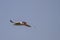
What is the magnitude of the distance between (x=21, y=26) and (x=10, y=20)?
0.50 ft

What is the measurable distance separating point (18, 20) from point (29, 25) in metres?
0.15

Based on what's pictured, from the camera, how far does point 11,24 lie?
335 cm

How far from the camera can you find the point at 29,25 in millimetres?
3373

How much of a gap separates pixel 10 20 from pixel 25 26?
0.65 ft

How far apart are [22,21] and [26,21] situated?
0.05 m

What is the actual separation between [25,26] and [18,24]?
0.09 m

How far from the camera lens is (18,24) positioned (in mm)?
3367

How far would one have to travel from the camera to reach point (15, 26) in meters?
3.35

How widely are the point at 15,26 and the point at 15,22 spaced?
0.18 feet

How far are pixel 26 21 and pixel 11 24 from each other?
19cm

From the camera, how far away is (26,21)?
339 cm

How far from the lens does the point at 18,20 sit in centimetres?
339

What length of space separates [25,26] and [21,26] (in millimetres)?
50

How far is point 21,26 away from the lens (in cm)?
337
